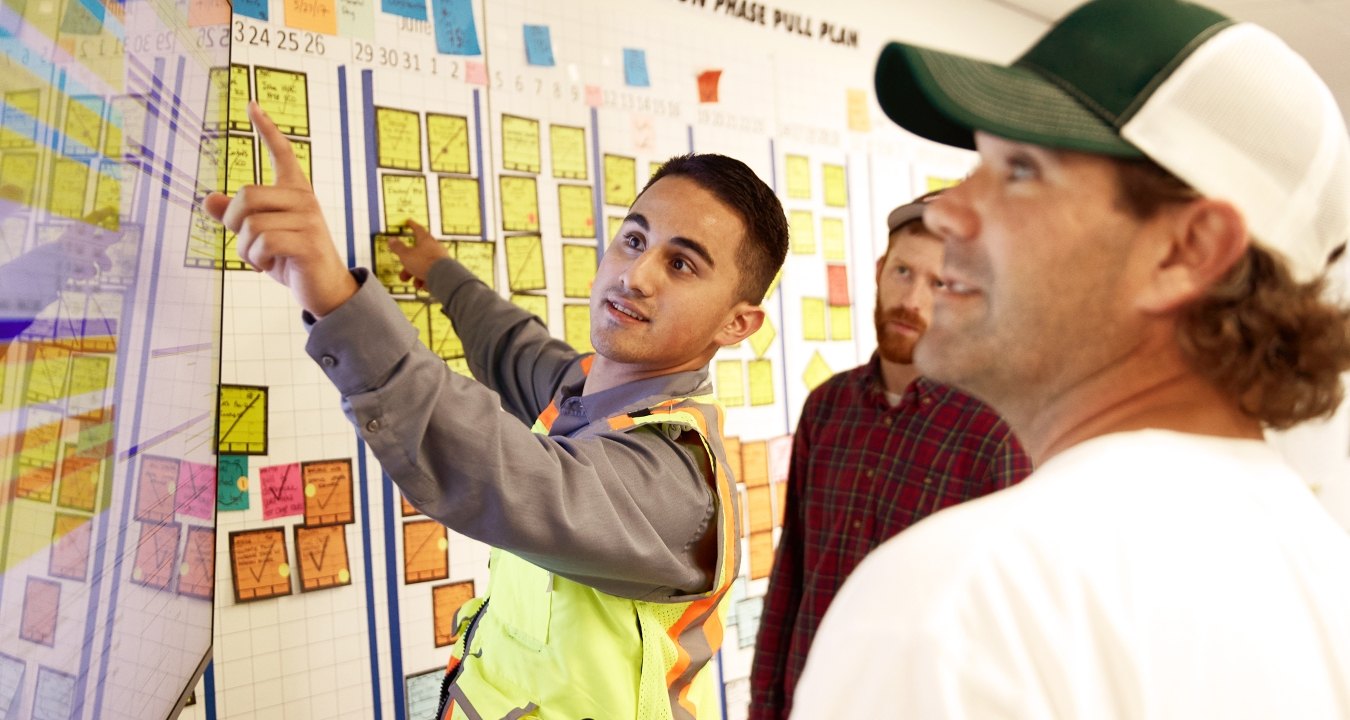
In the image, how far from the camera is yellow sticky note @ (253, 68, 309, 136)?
1.73 meters

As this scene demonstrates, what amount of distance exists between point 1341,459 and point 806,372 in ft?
7.81

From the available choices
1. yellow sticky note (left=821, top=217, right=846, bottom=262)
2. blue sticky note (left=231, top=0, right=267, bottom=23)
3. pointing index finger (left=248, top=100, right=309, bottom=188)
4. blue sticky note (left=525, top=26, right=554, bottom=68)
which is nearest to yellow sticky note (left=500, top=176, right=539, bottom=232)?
blue sticky note (left=525, top=26, right=554, bottom=68)

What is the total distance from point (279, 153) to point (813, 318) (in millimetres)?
1948

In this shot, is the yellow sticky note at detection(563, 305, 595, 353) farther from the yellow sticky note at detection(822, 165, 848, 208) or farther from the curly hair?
the curly hair

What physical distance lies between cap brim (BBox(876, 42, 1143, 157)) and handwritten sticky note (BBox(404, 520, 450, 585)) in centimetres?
138

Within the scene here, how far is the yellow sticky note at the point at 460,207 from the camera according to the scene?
6.38 feet

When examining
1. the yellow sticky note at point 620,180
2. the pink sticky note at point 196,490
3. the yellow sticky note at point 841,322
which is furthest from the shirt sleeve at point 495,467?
the yellow sticky note at point 841,322

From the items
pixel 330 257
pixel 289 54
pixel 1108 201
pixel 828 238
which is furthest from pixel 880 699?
pixel 828 238

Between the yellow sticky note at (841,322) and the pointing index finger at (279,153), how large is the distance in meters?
2.01

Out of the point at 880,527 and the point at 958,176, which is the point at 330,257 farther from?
the point at 958,176

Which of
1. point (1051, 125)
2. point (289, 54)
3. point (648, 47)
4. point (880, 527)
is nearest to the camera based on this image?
point (1051, 125)

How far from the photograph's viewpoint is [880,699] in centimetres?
56

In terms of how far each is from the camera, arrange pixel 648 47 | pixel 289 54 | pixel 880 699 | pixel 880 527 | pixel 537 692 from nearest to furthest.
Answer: pixel 880 699 → pixel 537 692 → pixel 289 54 → pixel 880 527 → pixel 648 47

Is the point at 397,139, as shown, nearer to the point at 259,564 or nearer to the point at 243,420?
the point at 243,420
